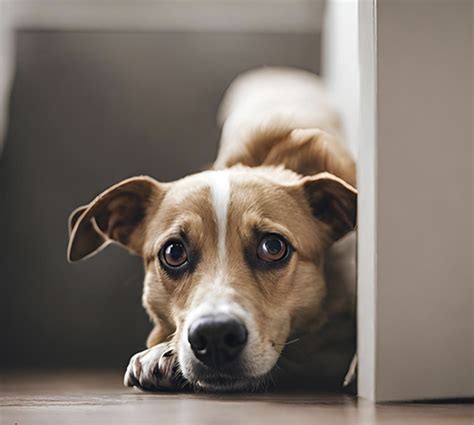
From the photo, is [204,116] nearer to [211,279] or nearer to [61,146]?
[61,146]

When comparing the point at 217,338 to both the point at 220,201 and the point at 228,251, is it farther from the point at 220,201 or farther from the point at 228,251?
the point at 220,201

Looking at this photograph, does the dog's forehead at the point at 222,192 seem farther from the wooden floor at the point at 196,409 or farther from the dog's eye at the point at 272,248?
the wooden floor at the point at 196,409

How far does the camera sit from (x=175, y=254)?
1.68 m

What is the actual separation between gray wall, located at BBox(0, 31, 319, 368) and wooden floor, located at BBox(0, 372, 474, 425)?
50cm

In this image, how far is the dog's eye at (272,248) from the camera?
1640mm

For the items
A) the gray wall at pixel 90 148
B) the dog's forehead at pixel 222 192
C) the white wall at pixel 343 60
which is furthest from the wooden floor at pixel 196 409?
the white wall at pixel 343 60

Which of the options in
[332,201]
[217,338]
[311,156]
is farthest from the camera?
[311,156]

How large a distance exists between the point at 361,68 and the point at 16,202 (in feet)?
5.28

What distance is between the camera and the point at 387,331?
1.40m

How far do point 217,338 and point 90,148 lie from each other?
5.10 feet

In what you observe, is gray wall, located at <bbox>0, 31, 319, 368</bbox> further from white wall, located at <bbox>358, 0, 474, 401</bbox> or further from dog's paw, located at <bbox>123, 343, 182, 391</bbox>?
white wall, located at <bbox>358, 0, 474, 401</bbox>

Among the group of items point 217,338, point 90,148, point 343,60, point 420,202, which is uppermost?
point 343,60

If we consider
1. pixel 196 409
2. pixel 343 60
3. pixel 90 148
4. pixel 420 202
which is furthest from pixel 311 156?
pixel 90 148

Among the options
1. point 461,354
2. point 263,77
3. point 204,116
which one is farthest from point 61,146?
point 461,354
